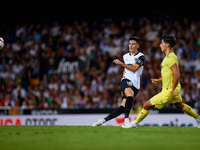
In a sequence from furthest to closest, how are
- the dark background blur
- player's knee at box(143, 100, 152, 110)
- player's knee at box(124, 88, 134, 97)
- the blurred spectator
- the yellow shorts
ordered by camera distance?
the dark background blur, the blurred spectator, player's knee at box(124, 88, 134, 97), player's knee at box(143, 100, 152, 110), the yellow shorts

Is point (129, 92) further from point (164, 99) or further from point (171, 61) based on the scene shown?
point (171, 61)

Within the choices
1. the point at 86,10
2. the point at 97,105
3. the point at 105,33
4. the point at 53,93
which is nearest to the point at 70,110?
the point at 97,105

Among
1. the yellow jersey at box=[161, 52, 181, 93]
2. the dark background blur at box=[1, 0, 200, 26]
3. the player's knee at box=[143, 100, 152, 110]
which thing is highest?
the dark background blur at box=[1, 0, 200, 26]

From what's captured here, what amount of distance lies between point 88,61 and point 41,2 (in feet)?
24.1

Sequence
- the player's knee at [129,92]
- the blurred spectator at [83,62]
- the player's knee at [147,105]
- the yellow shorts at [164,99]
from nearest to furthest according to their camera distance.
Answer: the yellow shorts at [164,99]
the player's knee at [147,105]
the player's knee at [129,92]
the blurred spectator at [83,62]

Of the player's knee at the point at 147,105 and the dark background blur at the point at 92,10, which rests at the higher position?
the dark background blur at the point at 92,10

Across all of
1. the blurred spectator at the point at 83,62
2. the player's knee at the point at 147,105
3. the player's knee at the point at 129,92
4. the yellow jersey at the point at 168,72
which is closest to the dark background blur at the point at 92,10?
the blurred spectator at the point at 83,62

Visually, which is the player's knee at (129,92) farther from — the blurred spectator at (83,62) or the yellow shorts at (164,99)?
the blurred spectator at (83,62)

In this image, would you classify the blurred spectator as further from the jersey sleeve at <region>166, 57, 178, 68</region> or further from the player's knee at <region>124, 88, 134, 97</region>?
the jersey sleeve at <region>166, 57, 178, 68</region>

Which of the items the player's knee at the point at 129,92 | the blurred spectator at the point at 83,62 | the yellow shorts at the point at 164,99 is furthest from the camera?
the blurred spectator at the point at 83,62

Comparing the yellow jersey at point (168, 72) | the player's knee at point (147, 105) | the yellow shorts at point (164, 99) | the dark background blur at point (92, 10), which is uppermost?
the dark background blur at point (92, 10)

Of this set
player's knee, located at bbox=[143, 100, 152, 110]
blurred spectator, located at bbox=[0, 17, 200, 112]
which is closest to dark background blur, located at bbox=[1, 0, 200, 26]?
blurred spectator, located at bbox=[0, 17, 200, 112]

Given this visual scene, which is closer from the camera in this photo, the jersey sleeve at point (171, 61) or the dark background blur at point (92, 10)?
the jersey sleeve at point (171, 61)

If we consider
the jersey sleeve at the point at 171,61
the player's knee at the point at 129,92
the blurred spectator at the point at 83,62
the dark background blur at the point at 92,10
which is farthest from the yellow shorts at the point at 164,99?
the dark background blur at the point at 92,10
